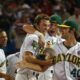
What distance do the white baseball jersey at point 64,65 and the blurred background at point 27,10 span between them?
25.4 feet

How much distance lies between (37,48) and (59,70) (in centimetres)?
110

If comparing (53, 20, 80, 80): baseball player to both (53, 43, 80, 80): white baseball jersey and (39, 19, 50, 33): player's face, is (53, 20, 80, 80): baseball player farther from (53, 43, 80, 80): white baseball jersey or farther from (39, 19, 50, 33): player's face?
(39, 19, 50, 33): player's face

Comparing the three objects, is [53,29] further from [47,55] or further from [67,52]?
[47,55]

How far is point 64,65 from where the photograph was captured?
9.00 m

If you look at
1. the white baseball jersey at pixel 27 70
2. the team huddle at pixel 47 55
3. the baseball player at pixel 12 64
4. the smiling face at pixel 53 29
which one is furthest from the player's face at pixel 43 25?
the baseball player at pixel 12 64

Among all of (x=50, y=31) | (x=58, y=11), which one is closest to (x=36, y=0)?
(x=58, y=11)

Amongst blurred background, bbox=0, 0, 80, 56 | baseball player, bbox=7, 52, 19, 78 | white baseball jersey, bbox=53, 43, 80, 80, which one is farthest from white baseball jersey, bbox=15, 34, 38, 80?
blurred background, bbox=0, 0, 80, 56

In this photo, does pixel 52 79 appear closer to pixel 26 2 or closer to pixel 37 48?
pixel 37 48

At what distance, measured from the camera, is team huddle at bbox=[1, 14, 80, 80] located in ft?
28.6

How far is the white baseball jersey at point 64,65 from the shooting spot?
8930 millimetres

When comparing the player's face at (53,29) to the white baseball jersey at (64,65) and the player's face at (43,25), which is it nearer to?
the player's face at (43,25)

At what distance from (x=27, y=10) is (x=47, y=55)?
10.3m

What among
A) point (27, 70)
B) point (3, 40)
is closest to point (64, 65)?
point (27, 70)

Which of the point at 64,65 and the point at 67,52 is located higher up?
the point at 67,52
